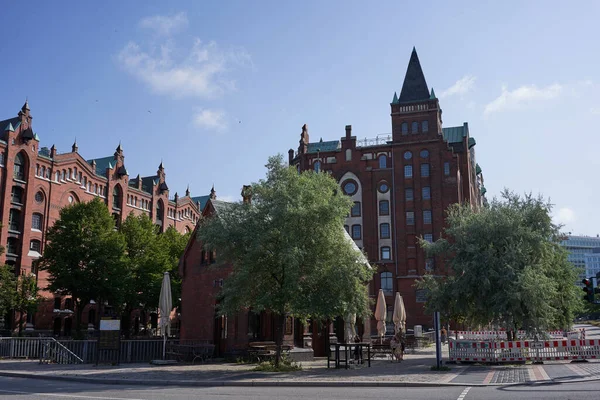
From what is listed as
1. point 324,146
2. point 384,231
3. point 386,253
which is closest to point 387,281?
point 386,253

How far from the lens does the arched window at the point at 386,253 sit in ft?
213

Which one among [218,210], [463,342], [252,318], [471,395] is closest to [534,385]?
[471,395]

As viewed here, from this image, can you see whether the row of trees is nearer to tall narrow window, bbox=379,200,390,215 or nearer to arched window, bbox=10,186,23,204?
arched window, bbox=10,186,23,204

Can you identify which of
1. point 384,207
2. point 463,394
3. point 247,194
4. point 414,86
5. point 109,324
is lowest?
point 463,394

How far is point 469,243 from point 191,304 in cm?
1579

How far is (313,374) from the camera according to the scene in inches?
819

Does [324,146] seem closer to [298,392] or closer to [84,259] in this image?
[84,259]

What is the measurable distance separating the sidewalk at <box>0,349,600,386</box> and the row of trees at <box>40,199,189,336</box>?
942 inches

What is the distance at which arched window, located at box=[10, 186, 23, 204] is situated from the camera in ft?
182

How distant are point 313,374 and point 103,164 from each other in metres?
58.6

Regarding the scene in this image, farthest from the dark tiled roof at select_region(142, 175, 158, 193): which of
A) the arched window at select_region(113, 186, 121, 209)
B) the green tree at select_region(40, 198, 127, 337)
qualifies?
the green tree at select_region(40, 198, 127, 337)

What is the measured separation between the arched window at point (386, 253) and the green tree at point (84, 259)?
29404 millimetres

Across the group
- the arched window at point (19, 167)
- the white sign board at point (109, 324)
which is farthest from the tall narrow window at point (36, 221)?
the white sign board at point (109, 324)

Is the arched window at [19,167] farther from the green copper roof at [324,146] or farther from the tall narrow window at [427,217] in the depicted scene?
the tall narrow window at [427,217]
